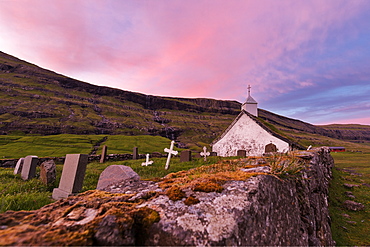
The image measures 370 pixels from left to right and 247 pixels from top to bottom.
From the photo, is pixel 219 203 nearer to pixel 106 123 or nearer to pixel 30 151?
pixel 30 151

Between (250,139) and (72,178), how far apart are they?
1803 centimetres

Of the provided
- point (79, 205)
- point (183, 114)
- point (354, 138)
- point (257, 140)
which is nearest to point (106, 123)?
point (183, 114)

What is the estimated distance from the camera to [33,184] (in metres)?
8.54

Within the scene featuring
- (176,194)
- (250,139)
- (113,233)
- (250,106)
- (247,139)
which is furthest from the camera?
(250,106)

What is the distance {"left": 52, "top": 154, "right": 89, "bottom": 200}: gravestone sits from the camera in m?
6.91

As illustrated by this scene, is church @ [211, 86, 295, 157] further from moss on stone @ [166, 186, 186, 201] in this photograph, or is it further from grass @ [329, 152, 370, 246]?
moss on stone @ [166, 186, 186, 201]

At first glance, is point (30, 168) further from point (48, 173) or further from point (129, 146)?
point (129, 146)

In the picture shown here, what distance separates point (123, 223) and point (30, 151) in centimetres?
4371

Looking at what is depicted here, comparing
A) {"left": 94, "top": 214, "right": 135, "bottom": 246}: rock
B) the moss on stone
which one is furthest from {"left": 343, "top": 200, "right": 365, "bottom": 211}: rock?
{"left": 94, "top": 214, "right": 135, "bottom": 246}: rock

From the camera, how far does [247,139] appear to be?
20.6m

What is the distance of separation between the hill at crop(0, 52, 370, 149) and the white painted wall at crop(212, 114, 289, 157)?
36.9m

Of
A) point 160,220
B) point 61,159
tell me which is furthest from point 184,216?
point 61,159

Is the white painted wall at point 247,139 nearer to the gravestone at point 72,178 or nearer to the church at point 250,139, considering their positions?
the church at point 250,139

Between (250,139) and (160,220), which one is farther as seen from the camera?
(250,139)
